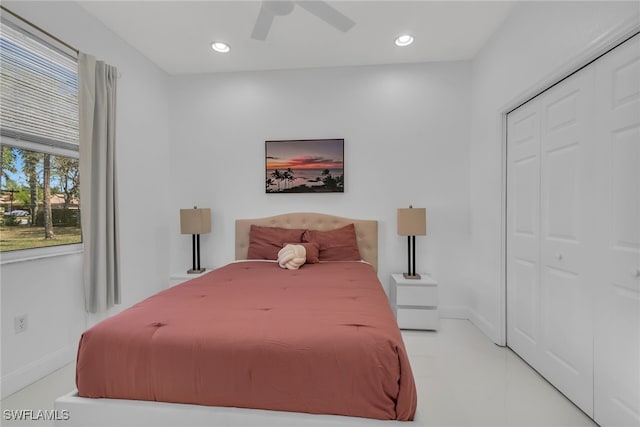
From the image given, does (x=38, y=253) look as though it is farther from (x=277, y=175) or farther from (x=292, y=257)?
(x=277, y=175)

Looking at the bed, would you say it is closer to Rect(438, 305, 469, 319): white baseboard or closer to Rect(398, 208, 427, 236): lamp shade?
Rect(398, 208, 427, 236): lamp shade

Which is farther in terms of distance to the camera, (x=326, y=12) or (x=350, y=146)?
(x=350, y=146)

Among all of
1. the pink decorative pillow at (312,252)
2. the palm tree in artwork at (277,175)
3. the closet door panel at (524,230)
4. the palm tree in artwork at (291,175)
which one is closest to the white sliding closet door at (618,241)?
the closet door panel at (524,230)

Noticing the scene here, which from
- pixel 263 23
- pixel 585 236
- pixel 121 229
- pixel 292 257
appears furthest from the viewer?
pixel 121 229

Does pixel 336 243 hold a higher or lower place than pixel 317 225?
lower

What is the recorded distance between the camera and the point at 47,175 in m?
2.24

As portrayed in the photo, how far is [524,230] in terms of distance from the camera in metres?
2.40

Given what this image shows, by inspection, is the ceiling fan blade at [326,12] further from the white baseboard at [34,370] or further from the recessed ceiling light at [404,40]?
the white baseboard at [34,370]

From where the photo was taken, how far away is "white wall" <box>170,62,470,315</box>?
3365mm

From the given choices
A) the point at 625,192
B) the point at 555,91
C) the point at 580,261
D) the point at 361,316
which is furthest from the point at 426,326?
the point at 555,91

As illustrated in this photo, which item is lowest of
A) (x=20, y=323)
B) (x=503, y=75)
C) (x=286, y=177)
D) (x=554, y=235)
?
(x=20, y=323)

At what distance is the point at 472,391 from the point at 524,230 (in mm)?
1259

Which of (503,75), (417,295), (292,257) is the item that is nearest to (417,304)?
(417,295)

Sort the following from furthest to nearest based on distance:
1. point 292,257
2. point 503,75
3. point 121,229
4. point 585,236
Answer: point 121,229, point 292,257, point 503,75, point 585,236
